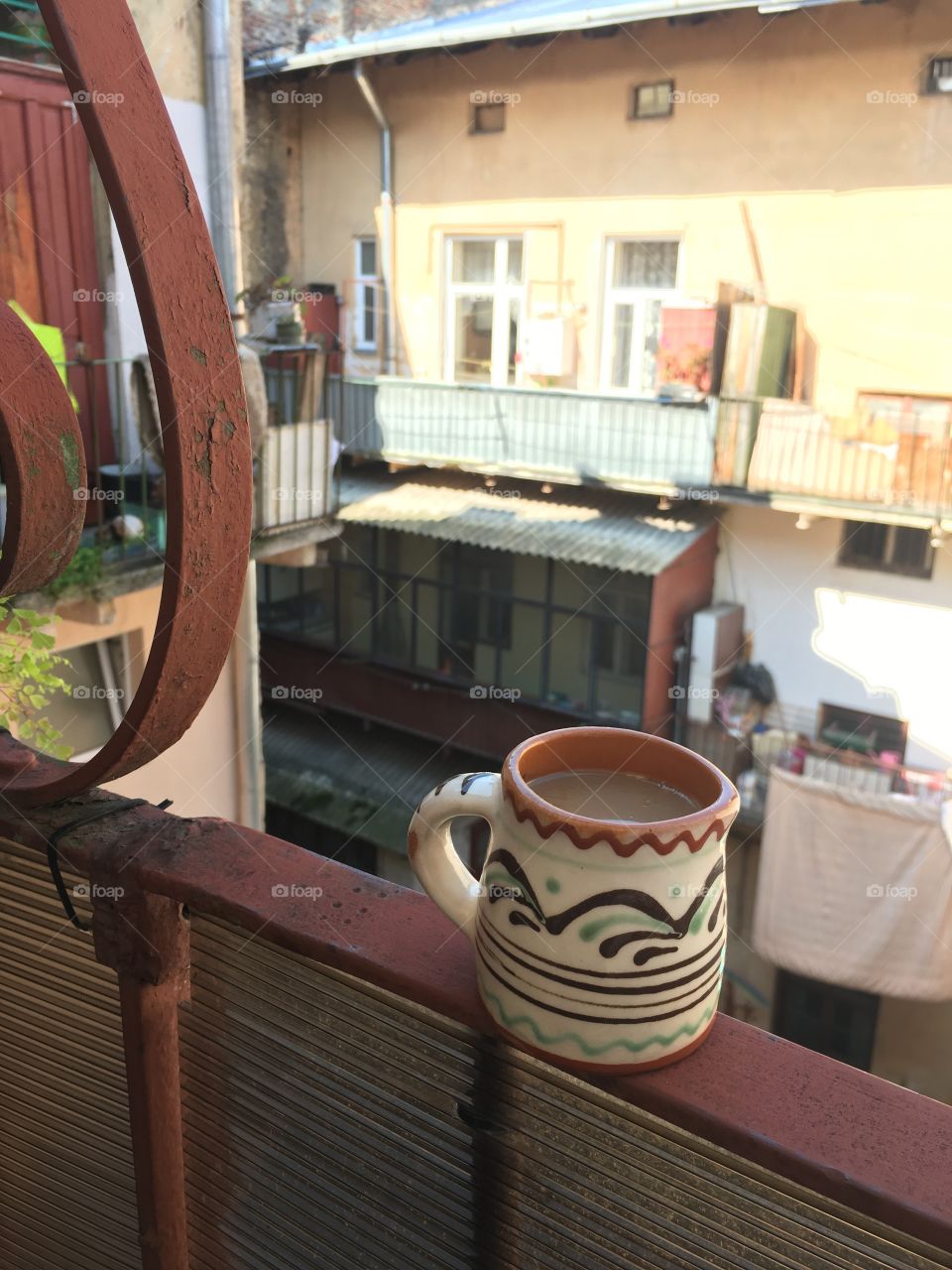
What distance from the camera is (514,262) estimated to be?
39.5 ft

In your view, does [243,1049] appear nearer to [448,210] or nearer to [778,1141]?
[778,1141]

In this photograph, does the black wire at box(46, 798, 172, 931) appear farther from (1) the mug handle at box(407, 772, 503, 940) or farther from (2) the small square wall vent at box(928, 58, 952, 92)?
(2) the small square wall vent at box(928, 58, 952, 92)

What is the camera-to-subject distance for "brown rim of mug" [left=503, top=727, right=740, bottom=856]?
862mm

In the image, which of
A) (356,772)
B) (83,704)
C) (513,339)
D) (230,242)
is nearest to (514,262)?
(513,339)

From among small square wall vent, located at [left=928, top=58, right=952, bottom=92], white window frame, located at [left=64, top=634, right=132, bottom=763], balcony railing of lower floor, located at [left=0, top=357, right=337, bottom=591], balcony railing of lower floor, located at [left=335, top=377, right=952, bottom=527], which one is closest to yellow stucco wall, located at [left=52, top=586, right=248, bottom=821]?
white window frame, located at [left=64, top=634, right=132, bottom=763]

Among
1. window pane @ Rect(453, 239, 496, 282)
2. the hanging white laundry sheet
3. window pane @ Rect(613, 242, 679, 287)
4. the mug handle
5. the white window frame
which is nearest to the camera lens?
the mug handle

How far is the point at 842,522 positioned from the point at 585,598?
2.56 metres

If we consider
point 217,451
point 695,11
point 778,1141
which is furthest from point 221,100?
Answer: point 778,1141

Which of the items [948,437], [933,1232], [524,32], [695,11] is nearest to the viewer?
[933,1232]

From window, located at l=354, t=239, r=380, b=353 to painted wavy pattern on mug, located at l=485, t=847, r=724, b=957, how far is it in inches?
506

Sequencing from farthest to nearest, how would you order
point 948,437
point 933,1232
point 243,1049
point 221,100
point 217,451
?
point 948,437
point 221,100
point 243,1049
point 217,451
point 933,1232

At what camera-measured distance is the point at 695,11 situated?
372 inches

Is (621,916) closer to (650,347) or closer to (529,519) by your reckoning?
(529,519)

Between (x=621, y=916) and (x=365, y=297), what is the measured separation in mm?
13068
